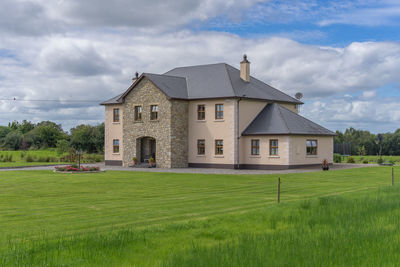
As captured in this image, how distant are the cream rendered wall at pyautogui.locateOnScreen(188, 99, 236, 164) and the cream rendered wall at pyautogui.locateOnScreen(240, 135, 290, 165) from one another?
3.94 ft

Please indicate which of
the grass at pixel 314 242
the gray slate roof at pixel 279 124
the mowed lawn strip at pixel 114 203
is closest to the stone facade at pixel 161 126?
the gray slate roof at pixel 279 124

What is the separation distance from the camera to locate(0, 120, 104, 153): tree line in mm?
62406

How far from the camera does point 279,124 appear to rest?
37.9m

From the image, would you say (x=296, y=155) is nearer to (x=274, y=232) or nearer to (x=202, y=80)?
(x=202, y=80)

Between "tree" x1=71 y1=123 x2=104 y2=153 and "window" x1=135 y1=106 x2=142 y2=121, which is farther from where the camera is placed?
"tree" x1=71 y1=123 x2=104 y2=153

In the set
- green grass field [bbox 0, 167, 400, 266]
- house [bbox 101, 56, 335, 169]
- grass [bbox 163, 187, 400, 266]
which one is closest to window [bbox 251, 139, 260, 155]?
house [bbox 101, 56, 335, 169]

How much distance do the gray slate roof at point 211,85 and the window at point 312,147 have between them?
18.6 ft

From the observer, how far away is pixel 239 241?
8.20m

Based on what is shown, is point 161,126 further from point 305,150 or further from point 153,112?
point 305,150

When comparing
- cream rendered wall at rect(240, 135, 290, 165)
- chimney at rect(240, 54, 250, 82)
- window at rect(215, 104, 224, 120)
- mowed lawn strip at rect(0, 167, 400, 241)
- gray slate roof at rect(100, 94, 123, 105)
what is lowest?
mowed lawn strip at rect(0, 167, 400, 241)

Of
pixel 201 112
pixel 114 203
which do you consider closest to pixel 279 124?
pixel 201 112

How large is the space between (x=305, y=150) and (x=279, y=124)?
10.7ft

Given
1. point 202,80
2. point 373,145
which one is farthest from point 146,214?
point 373,145

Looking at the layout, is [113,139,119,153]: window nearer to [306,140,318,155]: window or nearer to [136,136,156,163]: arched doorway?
[136,136,156,163]: arched doorway
